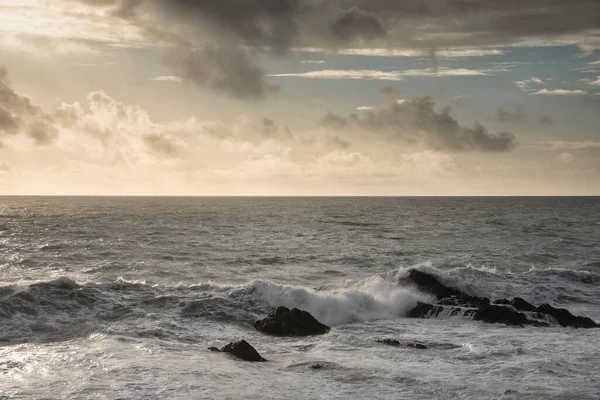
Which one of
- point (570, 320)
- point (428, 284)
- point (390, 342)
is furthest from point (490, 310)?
point (390, 342)

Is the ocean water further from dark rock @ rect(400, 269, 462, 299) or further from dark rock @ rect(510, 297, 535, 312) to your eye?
dark rock @ rect(510, 297, 535, 312)

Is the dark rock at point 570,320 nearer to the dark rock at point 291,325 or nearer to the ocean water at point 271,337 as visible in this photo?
the ocean water at point 271,337

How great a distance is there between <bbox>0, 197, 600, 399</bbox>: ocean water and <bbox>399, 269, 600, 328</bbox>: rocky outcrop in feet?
2.58

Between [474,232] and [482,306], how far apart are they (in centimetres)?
4588

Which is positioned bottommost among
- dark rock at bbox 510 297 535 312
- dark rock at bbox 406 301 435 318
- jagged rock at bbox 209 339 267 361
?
dark rock at bbox 406 301 435 318

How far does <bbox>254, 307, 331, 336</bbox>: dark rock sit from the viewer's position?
22.8 m

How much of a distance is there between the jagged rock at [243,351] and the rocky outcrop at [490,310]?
10709 mm

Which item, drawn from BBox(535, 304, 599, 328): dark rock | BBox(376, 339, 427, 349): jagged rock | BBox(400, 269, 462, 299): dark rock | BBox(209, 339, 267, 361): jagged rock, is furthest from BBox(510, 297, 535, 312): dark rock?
BBox(209, 339, 267, 361): jagged rock

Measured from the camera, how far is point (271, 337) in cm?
2262

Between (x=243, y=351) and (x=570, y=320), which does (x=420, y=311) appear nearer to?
(x=570, y=320)

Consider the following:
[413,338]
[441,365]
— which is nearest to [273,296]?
[413,338]

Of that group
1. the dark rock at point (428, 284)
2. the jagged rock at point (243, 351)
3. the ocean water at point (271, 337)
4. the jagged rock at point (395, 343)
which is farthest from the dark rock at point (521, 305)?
the jagged rock at point (243, 351)

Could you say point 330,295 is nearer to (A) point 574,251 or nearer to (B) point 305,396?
(B) point 305,396

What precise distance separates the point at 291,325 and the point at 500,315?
9.34 metres
